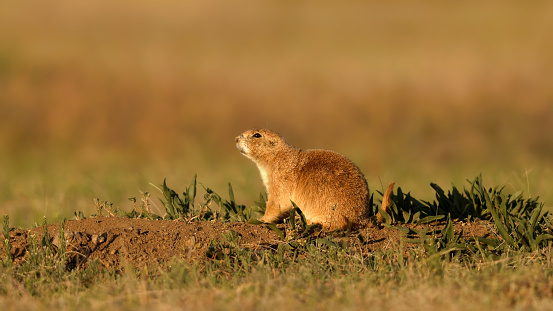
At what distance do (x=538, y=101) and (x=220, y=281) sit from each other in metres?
10.2

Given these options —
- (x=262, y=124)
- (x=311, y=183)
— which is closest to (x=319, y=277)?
(x=311, y=183)

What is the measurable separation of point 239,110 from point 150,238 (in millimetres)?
8582

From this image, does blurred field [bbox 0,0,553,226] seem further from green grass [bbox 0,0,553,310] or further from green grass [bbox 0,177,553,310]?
green grass [bbox 0,177,553,310]

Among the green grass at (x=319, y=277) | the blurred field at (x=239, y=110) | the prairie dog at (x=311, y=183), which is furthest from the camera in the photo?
Answer: the blurred field at (x=239, y=110)

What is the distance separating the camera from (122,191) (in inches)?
374

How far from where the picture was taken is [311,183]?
18.8ft

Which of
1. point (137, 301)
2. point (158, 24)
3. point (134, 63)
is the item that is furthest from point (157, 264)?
point (158, 24)

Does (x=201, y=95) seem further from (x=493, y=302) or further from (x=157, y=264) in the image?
(x=493, y=302)

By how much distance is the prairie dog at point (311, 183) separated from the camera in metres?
5.54

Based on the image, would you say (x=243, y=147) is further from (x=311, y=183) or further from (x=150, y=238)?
(x=150, y=238)

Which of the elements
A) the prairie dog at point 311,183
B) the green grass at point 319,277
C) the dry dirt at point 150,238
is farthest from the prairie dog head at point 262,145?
the green grass at point 319,277

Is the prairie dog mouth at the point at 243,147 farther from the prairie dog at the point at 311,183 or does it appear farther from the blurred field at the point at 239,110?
the blurred field at the point at 239,110

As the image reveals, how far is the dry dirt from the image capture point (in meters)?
5.06

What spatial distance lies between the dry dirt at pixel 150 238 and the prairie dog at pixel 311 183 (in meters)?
0.17
